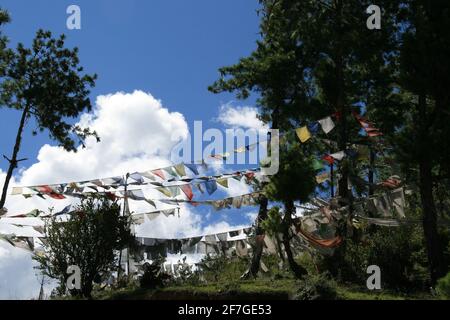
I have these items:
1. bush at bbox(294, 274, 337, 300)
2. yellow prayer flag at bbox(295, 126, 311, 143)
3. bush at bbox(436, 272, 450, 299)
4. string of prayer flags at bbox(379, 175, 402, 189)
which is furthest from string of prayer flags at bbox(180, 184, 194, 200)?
bush at bbox(436, 272, 450, 299)

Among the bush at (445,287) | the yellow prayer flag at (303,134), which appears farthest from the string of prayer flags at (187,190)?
the bush at (445,287)

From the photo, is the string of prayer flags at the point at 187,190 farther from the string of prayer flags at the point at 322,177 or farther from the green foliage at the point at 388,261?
the string of prayer flags at the point at 322,177

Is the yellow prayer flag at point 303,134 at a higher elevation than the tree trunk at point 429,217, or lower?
higher

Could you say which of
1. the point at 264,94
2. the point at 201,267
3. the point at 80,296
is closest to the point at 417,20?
the point at 264,94

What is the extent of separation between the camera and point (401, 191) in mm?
19984

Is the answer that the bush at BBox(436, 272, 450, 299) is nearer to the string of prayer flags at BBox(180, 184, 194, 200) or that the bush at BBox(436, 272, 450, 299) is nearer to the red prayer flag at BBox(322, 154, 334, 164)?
the red prayer flag at BBox(322, 154, 334, 164)

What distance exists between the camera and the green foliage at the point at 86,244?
19.1 meters

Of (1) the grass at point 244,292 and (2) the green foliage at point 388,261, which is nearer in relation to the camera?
(1) the grass at point 244,292

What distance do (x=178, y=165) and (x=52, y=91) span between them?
756 cm

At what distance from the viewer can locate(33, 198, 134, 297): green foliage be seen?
19.1 meters

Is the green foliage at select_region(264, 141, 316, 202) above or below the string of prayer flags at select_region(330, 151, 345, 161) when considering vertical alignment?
Answer: below

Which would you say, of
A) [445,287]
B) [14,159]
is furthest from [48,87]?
[445,287]

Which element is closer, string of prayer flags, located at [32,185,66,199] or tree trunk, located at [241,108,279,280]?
tree trunk, located at [241,108,279,280]

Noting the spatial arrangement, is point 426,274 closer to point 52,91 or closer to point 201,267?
point 201,267
